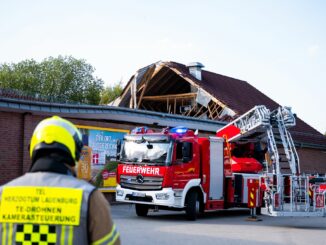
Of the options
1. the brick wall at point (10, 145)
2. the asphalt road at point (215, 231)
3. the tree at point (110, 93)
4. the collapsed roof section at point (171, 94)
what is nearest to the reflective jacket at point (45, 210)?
the asphalt road at point (215, 231)

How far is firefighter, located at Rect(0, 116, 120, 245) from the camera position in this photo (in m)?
2.52

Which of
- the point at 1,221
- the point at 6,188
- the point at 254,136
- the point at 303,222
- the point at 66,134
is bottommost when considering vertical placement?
the point at 303,222

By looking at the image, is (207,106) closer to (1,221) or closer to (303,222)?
(303,222)

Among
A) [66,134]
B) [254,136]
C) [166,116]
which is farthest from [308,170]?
[66,134]

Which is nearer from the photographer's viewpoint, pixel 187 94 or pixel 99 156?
pixel 99 156

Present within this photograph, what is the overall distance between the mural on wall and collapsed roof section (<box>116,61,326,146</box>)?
9.31 m

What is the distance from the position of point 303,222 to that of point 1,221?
15091 millimetres

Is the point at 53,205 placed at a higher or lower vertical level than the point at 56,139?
lower

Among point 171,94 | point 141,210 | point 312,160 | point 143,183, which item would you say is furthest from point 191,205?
point 312,160

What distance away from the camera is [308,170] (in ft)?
104

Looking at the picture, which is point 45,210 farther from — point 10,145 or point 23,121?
point 23,121

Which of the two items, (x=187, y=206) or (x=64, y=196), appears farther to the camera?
(x=187, y=206)

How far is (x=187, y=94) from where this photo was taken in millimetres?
30781

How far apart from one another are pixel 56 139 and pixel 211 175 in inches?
537
